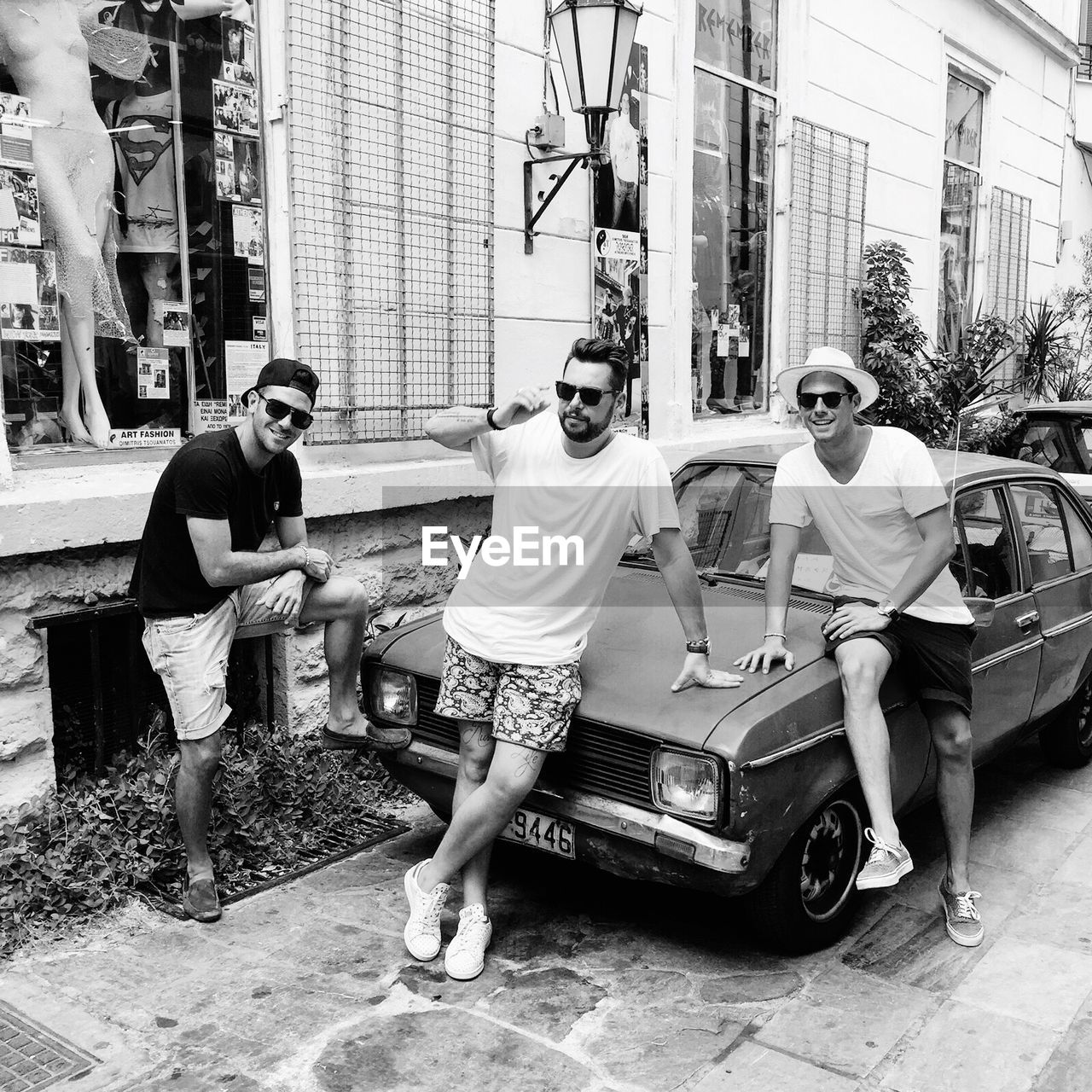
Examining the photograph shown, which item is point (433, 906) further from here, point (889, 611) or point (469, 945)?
point (889, 611)

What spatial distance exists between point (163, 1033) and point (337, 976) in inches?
21.6

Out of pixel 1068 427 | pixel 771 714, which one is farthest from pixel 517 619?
pixel 1068 427

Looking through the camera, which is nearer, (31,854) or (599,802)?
(599,802)

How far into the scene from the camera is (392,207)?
573 centimetres

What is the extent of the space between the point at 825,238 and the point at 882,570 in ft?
20.7

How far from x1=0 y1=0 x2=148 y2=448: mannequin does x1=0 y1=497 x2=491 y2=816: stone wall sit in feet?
2.33

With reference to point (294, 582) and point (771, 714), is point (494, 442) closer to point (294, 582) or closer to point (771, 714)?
point (294, 582)

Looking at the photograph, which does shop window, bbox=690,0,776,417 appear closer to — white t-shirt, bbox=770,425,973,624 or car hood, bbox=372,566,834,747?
car hood, bbox=372,566,834,747

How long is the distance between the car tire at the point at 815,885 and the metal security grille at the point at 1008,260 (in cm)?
980

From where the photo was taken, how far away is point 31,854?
12.9 ft

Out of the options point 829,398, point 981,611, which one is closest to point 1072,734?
point 981,611

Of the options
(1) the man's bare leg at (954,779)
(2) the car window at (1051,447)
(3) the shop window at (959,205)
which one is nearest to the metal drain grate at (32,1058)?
(1) the man's bare leg at (954,779)

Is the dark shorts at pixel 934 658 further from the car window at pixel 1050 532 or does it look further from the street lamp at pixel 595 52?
the street lamp at pixel 595 52

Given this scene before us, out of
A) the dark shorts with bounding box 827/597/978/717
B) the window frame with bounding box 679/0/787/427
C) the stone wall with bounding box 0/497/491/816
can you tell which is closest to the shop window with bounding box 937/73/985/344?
the window frame with bounding box 679/0/787/427
